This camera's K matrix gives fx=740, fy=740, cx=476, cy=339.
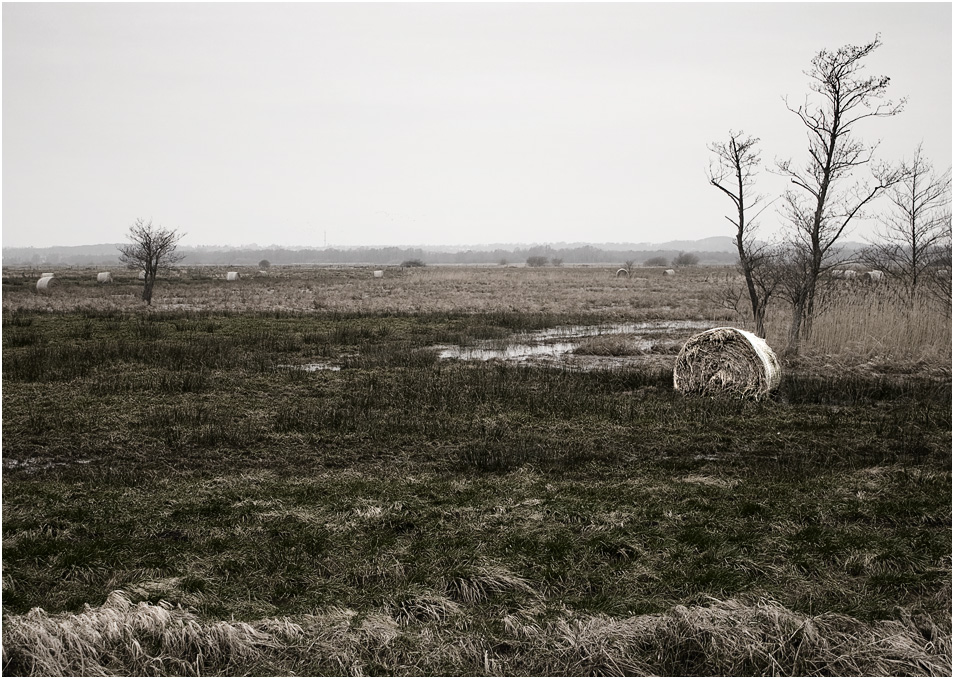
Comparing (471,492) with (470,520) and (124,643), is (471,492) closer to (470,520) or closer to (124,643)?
(470,520)

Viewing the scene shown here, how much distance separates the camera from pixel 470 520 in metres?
Result: 6.23

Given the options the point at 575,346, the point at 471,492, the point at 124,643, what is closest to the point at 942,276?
the point at 575,346

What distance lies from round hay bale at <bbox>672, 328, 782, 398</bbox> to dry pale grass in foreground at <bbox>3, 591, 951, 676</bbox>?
7.18m

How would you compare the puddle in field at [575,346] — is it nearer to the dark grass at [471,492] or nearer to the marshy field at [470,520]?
the marshy field at [470,520]

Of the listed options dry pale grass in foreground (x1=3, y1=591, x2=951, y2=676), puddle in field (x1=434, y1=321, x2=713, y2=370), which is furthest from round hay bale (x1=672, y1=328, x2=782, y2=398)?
dry pale grass in foreground (x1=3, y1=591, x2=951, y2=676)

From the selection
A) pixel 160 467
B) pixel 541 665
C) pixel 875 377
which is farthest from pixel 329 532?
pixel 875 377

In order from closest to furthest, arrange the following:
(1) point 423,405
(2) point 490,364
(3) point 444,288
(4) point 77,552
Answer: (4) point 77,552, (1) point 423,405, (2) point 490,364, (3) point 444,288

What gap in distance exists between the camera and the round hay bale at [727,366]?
11.4 meters

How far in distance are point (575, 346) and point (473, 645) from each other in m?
14.3

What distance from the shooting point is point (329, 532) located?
19.5 ft

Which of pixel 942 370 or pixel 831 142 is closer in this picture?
pixel 942 370

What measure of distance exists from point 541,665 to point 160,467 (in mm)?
5325

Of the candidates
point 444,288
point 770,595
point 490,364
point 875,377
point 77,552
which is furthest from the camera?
point 444,288

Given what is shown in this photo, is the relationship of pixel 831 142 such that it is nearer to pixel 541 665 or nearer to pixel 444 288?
pixel 541 665
